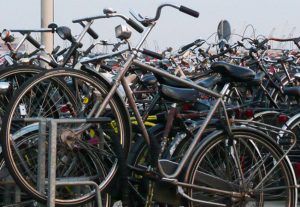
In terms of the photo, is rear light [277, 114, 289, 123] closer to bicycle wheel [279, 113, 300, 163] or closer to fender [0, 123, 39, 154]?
bicycle wheel [279, 113, 300, 163]

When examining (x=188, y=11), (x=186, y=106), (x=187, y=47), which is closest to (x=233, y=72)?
(x=186, y=106)

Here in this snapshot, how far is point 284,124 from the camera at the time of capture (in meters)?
4.89

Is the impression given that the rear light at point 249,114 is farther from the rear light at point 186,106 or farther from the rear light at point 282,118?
the rear light at point 186,106

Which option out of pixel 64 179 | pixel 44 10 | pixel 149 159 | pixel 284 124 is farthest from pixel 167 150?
pixel 44 10

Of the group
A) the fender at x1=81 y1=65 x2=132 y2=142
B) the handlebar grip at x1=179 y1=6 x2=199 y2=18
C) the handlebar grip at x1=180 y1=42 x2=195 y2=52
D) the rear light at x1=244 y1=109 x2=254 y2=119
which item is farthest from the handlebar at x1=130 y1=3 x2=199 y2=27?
the handlebar grip at x1=180 y1=42 x2=195 y2=52

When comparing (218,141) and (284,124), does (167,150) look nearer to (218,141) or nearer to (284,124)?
(218,141)

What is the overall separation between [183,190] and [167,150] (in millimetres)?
308

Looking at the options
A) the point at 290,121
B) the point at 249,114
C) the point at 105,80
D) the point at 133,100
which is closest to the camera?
the point at 105,80

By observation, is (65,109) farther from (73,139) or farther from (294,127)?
(294,127)

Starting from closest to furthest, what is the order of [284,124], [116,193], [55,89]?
[116,193]
[55,89]
[284,124]

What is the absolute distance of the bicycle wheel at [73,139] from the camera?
3.34 metres

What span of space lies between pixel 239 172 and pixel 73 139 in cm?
107

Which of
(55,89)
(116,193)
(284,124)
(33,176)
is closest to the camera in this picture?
(33,176)

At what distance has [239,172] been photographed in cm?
390
